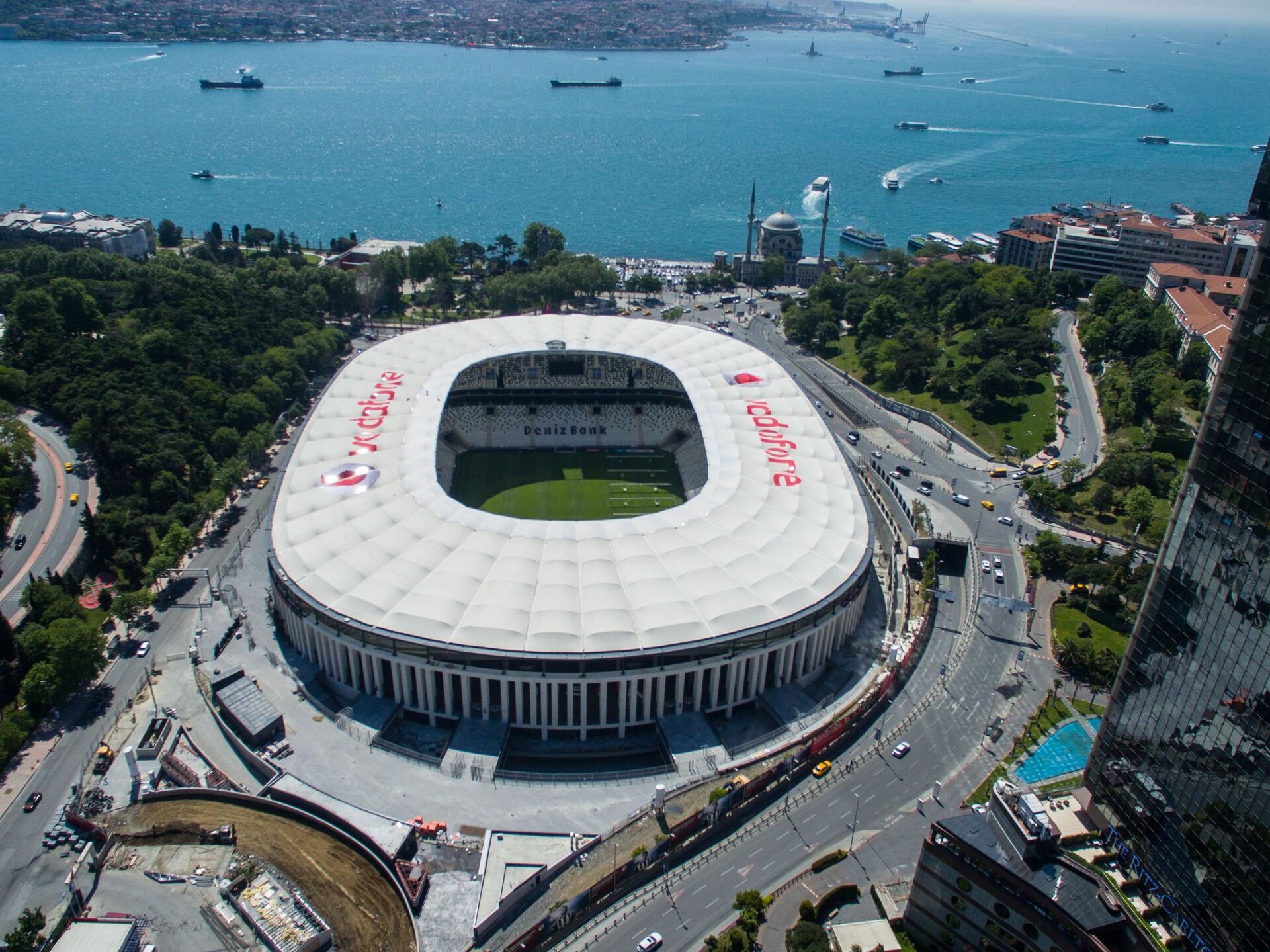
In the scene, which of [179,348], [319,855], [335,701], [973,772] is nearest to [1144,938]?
[973,772]

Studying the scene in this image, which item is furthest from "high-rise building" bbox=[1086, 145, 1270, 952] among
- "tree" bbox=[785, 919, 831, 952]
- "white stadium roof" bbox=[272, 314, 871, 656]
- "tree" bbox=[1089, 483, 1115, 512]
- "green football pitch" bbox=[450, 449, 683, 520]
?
"green football pitch" bbox=[450, 449, 683, 520]

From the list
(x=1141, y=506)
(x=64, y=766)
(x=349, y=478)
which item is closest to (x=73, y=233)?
(x=349, y=478)

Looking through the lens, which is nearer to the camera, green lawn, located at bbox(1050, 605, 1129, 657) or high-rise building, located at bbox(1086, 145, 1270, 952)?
high-rise building, located at bbox(1086, 145, 1270, 952)

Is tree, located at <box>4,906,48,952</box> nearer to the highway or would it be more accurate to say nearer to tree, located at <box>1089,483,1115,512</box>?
the highway

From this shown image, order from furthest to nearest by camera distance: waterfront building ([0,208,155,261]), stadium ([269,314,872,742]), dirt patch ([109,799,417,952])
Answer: waterfront building ([0,208,155,261]) → stadium ([269,314,872,742]) → dirt patch ([109,799,417,952])

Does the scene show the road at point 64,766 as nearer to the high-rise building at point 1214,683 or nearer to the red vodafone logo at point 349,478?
the red vodafone logo at point 349,478

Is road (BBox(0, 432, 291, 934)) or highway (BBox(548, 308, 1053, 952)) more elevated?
highway (BBox(548, 308, 1053, 952))

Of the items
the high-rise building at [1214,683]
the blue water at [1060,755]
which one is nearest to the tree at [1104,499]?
the blue water at [1060,755]
